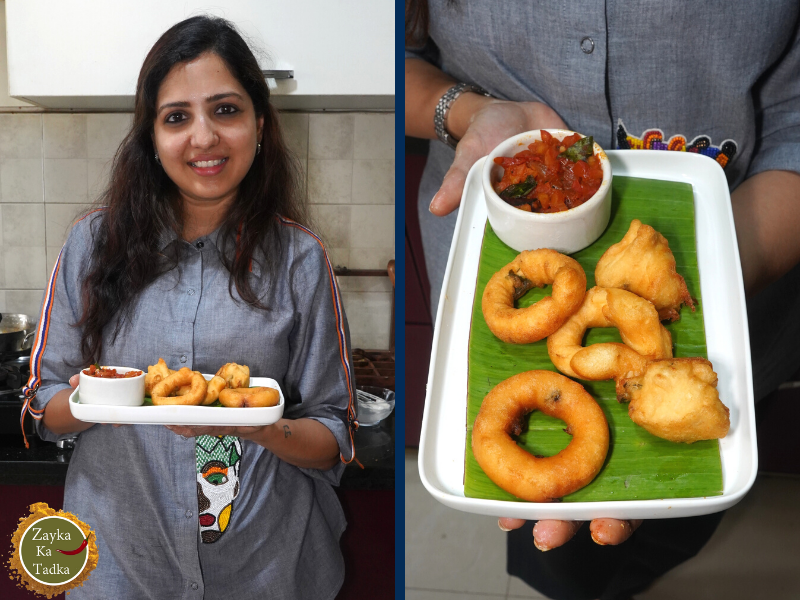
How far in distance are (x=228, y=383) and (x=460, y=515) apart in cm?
89

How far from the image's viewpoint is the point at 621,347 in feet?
2.20

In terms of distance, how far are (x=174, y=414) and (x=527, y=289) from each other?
1.57 feet

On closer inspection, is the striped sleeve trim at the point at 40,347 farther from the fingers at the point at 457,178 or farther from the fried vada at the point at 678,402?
the fried vada at the point at 678,402

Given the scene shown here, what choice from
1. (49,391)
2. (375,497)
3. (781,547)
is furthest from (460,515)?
(49,391)

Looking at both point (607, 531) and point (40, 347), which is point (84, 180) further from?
point (607, 531)

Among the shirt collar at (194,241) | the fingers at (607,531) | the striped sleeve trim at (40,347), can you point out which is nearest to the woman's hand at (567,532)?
the fingers at (607,531)

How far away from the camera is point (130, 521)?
3.00ft

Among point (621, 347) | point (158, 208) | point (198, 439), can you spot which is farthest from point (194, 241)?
point (621, 347)

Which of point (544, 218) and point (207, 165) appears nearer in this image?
point (544, 218)

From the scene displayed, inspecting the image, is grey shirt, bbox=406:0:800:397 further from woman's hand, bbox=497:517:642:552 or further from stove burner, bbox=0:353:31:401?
stove burner, bbox=0:353:31:401

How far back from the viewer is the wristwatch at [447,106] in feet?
3.32

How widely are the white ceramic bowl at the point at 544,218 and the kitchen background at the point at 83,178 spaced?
0.21 meters

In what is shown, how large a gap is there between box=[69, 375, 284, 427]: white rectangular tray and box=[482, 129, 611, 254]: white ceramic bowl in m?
0.38

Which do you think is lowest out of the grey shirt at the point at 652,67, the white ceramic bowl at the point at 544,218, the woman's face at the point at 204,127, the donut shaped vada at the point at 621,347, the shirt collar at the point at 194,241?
the donut shaped vada at the point at 621,347
